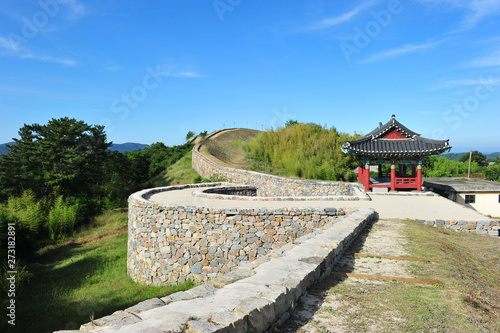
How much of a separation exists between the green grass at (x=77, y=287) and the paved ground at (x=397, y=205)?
3.02 m

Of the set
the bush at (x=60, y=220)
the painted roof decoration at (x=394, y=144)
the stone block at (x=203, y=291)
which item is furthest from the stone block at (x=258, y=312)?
the bush at (x=60, y=220)

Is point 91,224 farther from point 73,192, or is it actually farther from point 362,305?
point 362,305

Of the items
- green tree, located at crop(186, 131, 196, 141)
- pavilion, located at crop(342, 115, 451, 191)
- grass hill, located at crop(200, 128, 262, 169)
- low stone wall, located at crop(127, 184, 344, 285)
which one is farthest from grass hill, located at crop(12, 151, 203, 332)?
green tree, located at crop(186, 131, 196, 141)

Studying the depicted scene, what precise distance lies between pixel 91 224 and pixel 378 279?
68.4 ft

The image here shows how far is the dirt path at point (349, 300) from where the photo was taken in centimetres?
286

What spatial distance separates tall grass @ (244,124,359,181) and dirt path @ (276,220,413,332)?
1460cm

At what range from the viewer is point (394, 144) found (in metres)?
15.6

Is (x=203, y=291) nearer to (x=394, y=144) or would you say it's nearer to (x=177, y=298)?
(x=177, y=298)

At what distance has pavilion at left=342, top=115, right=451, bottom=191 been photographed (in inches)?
595

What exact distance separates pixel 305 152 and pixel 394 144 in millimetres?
6804

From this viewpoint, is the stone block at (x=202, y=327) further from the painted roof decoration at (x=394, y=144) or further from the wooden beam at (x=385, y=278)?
the painted roof decoration at (x=394, y=144)

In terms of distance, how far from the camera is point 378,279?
4051 millimetres

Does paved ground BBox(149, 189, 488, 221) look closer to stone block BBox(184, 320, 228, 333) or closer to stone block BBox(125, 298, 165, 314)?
stone block BBox(125, 298, 165, 314)

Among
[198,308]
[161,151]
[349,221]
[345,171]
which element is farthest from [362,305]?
[161,151]
